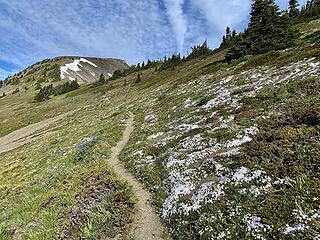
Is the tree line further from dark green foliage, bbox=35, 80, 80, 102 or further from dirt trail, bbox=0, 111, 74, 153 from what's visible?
dark green foliage, bbox=35, 80, 80, 102

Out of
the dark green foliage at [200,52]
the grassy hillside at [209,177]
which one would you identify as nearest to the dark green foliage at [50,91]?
the dark green foliage at [200,52]

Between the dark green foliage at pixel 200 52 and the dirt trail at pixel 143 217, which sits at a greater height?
the dark green foliage at pixel 200 52

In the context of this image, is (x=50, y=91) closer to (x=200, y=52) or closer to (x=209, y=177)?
(x=200, y=52)

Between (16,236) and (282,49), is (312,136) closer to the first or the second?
(16,236)

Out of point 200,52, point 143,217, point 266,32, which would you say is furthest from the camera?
point 200,52

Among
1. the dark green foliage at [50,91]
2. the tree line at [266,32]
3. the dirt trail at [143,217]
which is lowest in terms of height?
the dirt trail at [143,217]

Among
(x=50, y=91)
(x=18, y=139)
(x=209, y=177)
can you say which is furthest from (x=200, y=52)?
(x=209, y=177)

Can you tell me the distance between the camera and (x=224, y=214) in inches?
447

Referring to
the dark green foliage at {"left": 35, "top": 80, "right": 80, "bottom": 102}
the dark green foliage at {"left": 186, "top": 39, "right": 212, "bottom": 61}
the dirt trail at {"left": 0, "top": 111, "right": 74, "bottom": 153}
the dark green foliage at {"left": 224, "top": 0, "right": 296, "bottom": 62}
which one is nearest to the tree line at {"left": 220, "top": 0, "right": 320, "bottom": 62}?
the dark green foliage at {"left": 224, "top": 0, "right": 296, "bottom": 62}

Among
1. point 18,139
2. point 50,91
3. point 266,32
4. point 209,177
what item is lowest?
point 209,177

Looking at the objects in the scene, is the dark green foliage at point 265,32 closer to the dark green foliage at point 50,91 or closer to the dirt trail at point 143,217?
the dirt trail at point 143,217

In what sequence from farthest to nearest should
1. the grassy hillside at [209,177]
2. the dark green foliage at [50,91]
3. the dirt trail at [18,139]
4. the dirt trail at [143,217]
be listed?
the dark green foliage at [50,91], the dirt trail at [18,139], the dirt trail at [143,217], the grassy hillside at [209,177]

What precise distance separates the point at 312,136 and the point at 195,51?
131615mm

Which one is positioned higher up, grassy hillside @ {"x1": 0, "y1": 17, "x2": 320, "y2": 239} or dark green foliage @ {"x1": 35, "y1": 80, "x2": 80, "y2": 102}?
dark green foliage @ {"x1": 35, "y1": 80, "x2": 80, "y2": 102}
